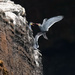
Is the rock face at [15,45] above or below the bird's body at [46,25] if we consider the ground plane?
→ below

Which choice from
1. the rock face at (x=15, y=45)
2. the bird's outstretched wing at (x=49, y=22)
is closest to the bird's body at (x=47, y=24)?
the bird's outstretched wing at (x=49, y=22)

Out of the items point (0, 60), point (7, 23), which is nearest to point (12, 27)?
point (7, 23)

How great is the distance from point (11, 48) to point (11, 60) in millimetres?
187

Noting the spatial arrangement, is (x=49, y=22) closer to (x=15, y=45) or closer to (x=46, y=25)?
(x=46, y=25)

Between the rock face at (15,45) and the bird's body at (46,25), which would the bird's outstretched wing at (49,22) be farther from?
the rock face at (15,45)

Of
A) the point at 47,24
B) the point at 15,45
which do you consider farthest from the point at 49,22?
the point at 15,45

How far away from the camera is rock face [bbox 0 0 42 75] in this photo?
4414 millimetres

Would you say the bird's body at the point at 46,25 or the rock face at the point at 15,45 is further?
the bird's body at the point at 46,25

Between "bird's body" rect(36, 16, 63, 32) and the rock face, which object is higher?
"bird's body" rect(36, 16, 63, 32)

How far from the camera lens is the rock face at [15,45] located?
441cm

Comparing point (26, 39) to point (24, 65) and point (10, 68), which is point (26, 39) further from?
point (10, 68)

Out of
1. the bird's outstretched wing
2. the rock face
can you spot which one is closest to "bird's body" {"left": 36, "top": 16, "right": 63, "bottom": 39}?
the bird's outstretched wing

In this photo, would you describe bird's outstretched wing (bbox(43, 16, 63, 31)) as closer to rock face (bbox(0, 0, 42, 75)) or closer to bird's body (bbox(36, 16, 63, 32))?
bird's body (bbox(36, 16, 63, 32))

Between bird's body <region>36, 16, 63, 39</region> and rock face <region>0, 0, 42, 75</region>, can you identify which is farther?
bird's body <region>36, 16, 63, 39</region>
